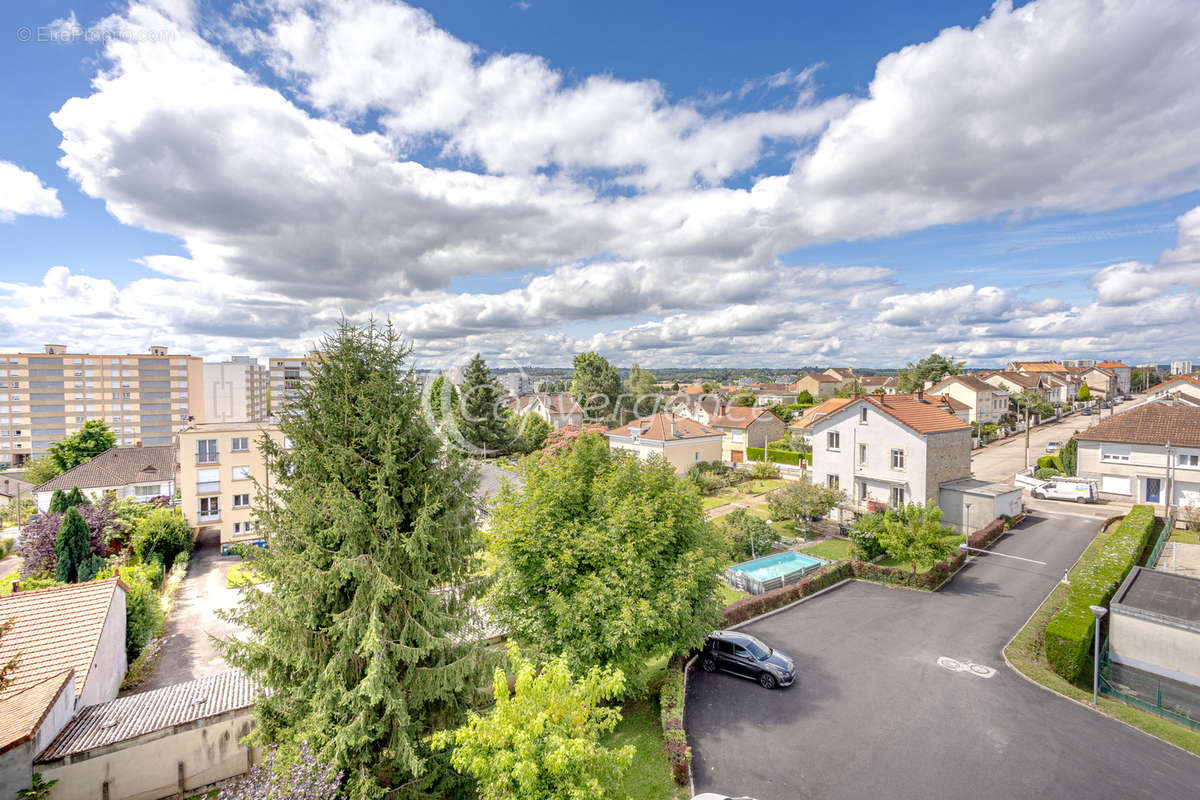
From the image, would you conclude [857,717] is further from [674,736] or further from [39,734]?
[39,734]

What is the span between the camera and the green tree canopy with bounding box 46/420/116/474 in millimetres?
52500

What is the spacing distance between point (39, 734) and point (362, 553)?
7.76 m

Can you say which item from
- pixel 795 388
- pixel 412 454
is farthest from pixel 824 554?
pixel 795 388

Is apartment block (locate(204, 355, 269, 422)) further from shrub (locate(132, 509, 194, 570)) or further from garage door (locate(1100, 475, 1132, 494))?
garage door (locate(1100, 475, 1132, 494))

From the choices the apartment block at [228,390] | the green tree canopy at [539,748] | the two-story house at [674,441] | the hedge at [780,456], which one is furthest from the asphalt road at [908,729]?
the apartment block at [228,390]

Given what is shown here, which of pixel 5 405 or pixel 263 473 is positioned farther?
pixel 5 405

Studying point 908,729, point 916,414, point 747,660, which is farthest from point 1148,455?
point 747,660

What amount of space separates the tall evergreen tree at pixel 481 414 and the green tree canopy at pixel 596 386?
19003mm

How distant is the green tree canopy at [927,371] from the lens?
80812 millimetres

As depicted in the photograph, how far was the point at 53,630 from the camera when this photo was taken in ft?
44.7

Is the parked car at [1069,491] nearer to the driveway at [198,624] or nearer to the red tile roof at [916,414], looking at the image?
the red tile roof at [916,414]

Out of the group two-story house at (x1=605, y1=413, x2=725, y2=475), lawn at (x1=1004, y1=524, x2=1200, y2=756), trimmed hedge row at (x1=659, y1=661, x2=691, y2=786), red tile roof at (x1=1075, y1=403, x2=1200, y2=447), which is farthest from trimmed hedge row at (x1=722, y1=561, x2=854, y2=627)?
red tile roof at (x1=1075, y1=403, x2=1200, y2=447)

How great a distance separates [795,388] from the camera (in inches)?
4926

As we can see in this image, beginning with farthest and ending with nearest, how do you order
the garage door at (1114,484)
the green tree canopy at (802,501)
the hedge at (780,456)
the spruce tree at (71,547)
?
the hedge at (780,456) < the garage door at (1114,484) < the green tree canopy at (802,501) < the spruce tree at (71,547)
